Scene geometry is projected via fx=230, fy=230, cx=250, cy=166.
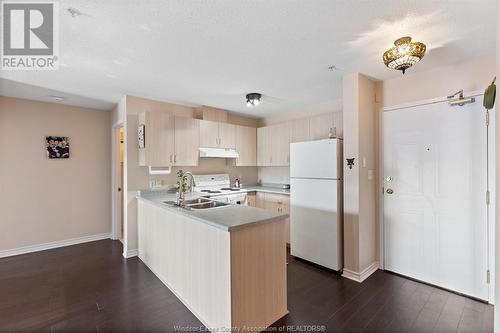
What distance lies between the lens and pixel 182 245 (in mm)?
2252

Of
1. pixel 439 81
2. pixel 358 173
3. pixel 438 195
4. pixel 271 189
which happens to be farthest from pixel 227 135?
pixel 438 195

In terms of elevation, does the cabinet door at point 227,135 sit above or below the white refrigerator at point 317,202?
above

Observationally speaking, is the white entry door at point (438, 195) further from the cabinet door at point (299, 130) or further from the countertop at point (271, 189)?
the countertop at point (271, 189)

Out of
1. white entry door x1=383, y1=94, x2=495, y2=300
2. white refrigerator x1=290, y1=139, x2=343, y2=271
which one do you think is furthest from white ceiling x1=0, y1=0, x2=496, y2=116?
white refrigerator x1=290, y1=139, x2=343, y2=271

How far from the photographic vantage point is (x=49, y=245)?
12.2 ft

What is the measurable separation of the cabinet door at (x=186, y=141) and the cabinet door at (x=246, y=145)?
902 mm

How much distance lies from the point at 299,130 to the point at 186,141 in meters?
1.93

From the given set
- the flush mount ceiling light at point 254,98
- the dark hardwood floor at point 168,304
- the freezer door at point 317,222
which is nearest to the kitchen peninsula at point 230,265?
the dark hardwood floor at point 168,304

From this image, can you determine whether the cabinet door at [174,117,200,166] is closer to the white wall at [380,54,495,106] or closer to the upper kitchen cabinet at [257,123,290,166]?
the upper kitchen cabinet at [257,123,290,166]

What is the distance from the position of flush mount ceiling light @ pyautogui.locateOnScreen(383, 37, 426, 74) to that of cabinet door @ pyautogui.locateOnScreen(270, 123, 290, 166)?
2.34 m

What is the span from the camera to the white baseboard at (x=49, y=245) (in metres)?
3.43

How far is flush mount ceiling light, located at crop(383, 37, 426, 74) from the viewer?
1796mm

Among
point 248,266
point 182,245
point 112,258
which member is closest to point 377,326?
point 248,266

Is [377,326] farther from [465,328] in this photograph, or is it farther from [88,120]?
[88,120]
